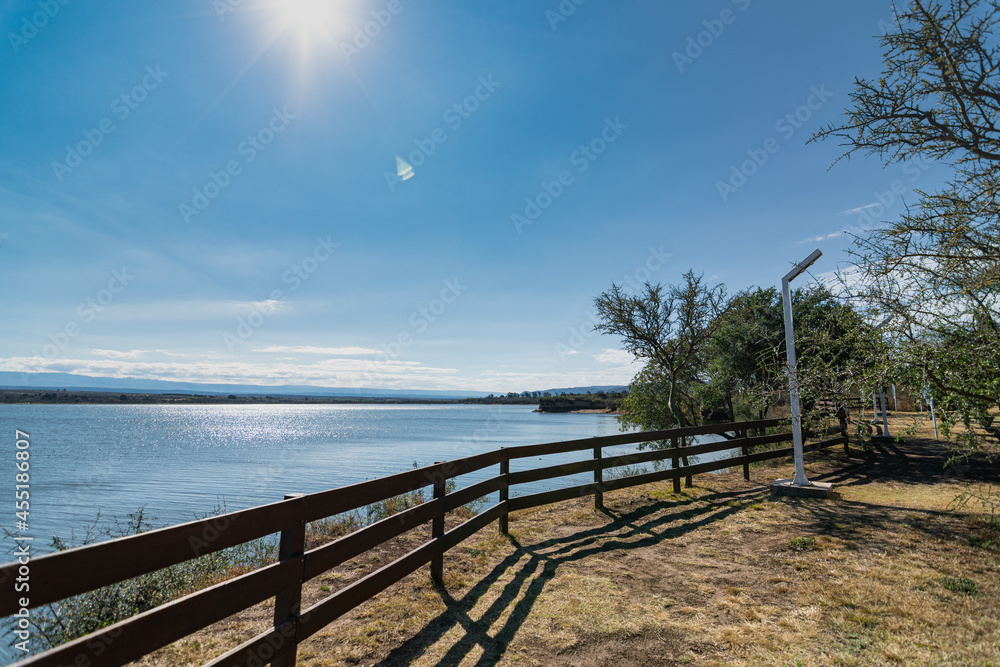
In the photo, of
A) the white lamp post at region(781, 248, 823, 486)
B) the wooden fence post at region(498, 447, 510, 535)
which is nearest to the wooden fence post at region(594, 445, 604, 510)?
the wooden fence post at region(498, 447, 510, 535)

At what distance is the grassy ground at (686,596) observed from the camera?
387cm

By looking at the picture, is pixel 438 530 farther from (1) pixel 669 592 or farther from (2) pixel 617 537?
(2) pixel 617 537

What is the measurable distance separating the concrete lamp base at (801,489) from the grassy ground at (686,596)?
756 mm

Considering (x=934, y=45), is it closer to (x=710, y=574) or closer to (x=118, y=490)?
(x=710, y=574)

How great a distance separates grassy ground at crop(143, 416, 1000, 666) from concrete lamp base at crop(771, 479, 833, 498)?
0.76m

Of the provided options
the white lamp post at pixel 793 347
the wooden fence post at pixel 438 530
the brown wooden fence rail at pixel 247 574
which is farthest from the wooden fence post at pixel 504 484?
the white lamp post at pixel 793 347

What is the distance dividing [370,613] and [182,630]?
2429mm

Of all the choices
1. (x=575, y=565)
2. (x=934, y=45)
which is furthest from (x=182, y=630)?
(x=934, y=45)

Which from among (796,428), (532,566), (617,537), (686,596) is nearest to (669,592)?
(686,596)

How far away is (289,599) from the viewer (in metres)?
3.22

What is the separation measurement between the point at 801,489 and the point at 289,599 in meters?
9.65

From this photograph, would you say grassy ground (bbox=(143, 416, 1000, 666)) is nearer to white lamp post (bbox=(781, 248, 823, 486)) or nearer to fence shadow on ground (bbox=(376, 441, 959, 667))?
fence shadow on ground (bbox=(376, 441, 959, 667))

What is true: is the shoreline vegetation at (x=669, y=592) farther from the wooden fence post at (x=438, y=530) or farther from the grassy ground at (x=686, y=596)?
the wooden fence post at (x=438, y=530)

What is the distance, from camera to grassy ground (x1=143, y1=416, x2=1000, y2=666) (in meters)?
3.87
